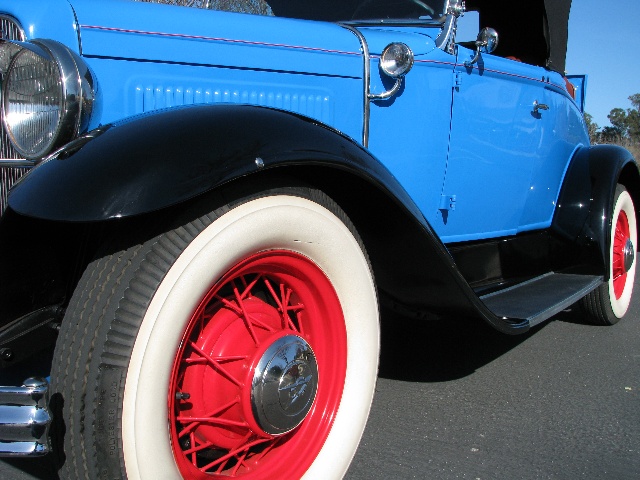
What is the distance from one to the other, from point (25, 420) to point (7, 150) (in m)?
0.88

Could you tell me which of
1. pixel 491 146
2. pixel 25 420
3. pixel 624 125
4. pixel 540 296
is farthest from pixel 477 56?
pixel 624 125

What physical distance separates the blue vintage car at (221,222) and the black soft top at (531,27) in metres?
0.88

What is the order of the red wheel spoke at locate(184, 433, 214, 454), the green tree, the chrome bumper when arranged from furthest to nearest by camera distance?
the green tree
the red wheel spoke at locate(184, 433, 214, 454)
the chrome bumper

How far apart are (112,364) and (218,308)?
382 mm

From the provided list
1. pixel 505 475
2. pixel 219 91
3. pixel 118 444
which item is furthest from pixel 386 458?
pixel 219 91

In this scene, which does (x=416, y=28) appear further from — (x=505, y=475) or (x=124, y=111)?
(x=505, y=475)

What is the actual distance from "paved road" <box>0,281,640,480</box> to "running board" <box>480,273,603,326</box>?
360mm

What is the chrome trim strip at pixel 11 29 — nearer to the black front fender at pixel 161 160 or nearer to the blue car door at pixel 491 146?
the black front fender at pixel 161 160

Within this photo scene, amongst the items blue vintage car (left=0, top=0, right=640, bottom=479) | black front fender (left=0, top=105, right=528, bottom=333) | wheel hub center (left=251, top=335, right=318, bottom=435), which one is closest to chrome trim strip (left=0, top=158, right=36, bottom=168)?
blue vintage car (left=0, top=0, right=640, bottom=479)

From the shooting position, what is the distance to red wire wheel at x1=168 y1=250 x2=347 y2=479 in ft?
5.08

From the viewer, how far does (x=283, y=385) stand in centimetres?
159

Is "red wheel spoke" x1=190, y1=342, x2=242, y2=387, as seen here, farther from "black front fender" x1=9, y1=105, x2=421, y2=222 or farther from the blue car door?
the blue car door

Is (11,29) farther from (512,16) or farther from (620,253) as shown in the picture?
(620,253)

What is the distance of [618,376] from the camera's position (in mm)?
2914
